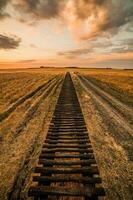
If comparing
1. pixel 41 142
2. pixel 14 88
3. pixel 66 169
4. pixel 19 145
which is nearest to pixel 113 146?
pixel 66 169

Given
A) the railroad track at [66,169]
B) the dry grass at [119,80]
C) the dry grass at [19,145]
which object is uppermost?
the railroad track at [66,169]

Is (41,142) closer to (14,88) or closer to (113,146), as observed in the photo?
(113,146)

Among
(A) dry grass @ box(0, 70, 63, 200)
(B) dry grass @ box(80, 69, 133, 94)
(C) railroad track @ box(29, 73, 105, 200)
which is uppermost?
(C) railroad track @ box(29, 73, 105, 200)

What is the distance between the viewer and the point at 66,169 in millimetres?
5223

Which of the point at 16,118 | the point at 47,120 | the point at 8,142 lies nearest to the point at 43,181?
the point at 8,142

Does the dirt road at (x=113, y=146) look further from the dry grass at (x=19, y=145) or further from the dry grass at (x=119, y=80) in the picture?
the dry grass at (x=119, y=80)

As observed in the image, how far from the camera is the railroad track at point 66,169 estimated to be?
14.2ft

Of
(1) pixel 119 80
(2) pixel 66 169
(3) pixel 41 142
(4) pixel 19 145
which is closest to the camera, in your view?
(2) pixel 66 169

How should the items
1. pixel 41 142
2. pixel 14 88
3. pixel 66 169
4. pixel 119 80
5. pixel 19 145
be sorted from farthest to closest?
1. pixel 119 80
2. pixel 14 88
3. pixel 41 142
4. pixel 19 145
5. pixel 66 169

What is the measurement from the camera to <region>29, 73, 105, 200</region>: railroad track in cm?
432

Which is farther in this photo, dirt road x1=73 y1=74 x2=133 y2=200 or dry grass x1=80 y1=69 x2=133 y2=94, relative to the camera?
dry grass x1=80 y1=69 x2=133 y2=94

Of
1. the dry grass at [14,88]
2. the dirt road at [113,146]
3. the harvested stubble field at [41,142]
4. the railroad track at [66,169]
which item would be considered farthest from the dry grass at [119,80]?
the railroad track at [66,169]

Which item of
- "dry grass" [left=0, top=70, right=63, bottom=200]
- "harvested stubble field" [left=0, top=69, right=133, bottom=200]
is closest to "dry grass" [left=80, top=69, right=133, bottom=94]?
"harvested stubble field" [left=0, top=69, right=133, bottom=200]

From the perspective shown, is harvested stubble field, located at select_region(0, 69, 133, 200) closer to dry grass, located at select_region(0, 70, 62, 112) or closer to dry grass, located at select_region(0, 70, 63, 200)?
dry grass, located at select_region(0, 70, 63, 200)
